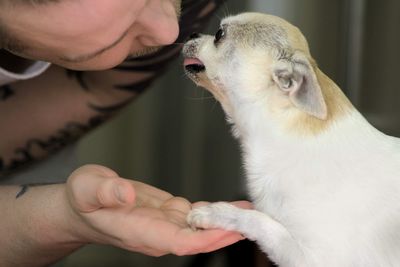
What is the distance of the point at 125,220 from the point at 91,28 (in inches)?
11.6

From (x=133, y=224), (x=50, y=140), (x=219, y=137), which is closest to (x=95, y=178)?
(x=133, y=224)

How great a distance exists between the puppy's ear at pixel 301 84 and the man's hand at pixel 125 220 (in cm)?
24

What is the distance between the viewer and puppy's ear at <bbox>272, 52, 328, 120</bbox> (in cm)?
109

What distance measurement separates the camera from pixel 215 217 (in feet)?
3.43

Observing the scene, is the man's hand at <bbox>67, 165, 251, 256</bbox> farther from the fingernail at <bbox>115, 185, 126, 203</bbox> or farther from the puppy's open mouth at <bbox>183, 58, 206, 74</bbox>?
the puppy's open mouth at <bbox>183, 58, 206, 74</bbox>

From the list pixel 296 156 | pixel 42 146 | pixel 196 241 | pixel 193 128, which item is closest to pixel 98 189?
pixel 196 241

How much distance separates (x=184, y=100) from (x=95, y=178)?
188 centimetres

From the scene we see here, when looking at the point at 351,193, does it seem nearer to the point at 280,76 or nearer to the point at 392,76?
the point at 280,76

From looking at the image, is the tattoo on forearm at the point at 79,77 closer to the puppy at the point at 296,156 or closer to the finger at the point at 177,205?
the puppy at the point at 296,156

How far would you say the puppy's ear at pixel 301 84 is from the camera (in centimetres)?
109

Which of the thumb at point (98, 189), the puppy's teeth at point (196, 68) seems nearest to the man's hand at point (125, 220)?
the thumb at point (98, 189)

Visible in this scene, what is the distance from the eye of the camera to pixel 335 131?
43.6 inches

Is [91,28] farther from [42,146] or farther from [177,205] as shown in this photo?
[42,146]

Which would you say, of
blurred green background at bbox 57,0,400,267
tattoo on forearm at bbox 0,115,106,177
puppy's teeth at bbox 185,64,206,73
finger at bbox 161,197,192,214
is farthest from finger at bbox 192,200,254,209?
blurred green background at bbox 57,0,400,267
